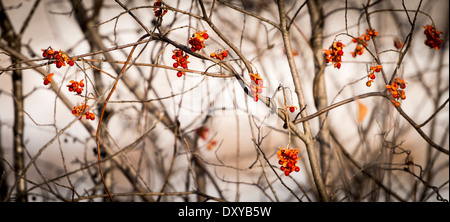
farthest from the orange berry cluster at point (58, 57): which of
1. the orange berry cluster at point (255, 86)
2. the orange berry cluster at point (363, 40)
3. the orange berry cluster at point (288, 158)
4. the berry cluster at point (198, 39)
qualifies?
the orange berry cluster at point (363, 40)

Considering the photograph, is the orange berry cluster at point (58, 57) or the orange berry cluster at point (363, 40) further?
the orange berry cluster at point (363, 40)

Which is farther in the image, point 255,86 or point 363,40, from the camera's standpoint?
point 363,40

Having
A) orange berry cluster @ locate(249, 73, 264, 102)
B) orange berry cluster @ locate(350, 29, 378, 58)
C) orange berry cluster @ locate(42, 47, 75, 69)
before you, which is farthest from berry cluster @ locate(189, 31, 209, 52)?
orange berry cluster @ locate(350, 29, 378, 58)

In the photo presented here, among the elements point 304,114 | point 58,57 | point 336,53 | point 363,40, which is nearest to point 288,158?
point 304,114

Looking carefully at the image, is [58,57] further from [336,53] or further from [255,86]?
[336,53]

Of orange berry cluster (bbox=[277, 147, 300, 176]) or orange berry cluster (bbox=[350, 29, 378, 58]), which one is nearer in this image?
orange berry cluster (bbox=[277, 147, 300, 176])

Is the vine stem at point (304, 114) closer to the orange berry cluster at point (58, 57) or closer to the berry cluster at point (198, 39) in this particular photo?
the berry cluster at point (198, 39)

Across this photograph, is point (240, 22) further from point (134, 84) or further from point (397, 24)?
point (397, 24)

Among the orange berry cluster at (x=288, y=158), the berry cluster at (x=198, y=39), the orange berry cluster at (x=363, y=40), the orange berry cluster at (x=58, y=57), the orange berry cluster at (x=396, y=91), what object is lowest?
the orange berry cluster at (x=288, y=158)

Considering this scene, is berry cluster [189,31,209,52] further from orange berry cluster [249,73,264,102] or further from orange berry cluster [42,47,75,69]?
orange berry cluster [42,47,75,69]

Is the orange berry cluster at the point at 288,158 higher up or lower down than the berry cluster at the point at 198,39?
lower down

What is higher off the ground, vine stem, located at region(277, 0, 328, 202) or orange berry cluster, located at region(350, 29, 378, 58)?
orange berry cluster, located at region(350, 29, 378, 58)

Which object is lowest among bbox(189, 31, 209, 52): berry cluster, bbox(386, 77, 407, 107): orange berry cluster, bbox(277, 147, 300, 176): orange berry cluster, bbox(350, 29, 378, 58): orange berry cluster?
bbox(277, 147, 300, 176): orange berry cluster
